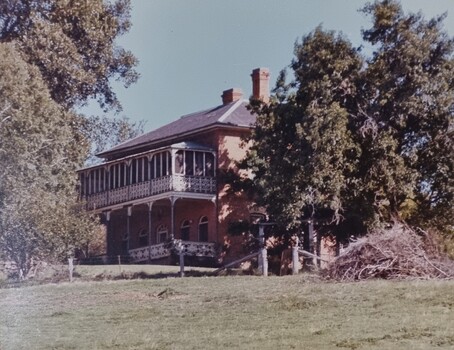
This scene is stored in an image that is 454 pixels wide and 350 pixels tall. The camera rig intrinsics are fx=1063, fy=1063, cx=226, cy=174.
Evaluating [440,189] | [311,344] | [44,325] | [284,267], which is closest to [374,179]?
[440,189]

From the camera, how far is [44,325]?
71.9 ft

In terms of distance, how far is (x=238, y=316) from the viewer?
2128cm

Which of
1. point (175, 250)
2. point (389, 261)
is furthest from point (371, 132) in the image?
point (175, 250)

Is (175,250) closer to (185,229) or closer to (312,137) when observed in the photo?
(185,229)

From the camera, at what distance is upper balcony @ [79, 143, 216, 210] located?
46.8 m

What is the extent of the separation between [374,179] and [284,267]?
5328mm

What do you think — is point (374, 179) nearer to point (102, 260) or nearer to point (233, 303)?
point (233, 303)

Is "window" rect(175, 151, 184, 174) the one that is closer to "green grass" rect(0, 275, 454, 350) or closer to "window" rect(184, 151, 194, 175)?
"window" rect(184, 151, 194, 175)

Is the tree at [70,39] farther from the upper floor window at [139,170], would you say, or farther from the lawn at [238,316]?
the lawn at [238,316]

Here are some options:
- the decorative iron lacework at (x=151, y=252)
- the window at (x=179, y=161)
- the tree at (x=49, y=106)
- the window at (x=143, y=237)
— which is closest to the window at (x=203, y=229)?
the decorative iron lacework at (x=151, y=252)

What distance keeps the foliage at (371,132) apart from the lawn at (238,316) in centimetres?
613

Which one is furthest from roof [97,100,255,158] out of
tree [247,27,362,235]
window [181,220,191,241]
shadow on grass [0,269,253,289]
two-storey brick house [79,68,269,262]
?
shadow on grass [0,269,253,289]

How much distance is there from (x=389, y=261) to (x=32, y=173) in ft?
46.1

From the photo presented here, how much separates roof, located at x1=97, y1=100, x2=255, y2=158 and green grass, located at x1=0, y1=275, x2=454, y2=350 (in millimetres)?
19719
